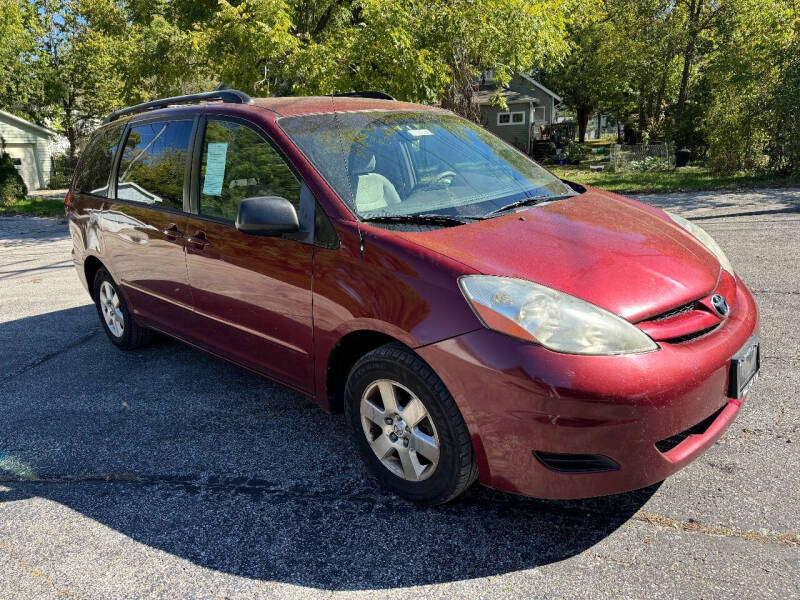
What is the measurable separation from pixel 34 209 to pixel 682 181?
19273 mm

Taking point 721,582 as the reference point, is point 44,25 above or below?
above

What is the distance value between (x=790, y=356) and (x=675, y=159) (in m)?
19.7

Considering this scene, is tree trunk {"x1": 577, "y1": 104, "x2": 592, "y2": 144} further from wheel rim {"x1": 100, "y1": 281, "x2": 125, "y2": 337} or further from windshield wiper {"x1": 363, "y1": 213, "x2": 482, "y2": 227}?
windshield wiper {"x1": 363, "y1": 213, "x2": 482, "y2": 227}

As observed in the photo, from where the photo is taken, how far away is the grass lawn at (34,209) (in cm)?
1942

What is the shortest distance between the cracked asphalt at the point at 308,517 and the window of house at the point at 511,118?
3348cm

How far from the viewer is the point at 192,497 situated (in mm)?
3094

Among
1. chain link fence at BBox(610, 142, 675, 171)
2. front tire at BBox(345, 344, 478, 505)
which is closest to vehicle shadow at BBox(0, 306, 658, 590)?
front tire at BBox(345, 344, 478, 505)

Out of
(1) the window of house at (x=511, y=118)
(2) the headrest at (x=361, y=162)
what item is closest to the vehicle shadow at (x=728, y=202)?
(2) the headrest at (x=361, y=162)

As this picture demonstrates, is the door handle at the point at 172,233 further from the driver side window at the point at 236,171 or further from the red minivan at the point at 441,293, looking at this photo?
the driver side window at the point at 236,171

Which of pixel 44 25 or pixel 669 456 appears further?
pixel 44 25

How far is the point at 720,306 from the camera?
8.79 ft

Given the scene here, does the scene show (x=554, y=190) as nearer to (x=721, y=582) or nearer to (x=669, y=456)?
(x=669, y=456)

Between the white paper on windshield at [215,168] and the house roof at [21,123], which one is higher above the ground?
the house roof at [21,123]

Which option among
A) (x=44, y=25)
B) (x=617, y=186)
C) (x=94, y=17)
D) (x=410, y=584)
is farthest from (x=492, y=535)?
(x=44, y=25)
